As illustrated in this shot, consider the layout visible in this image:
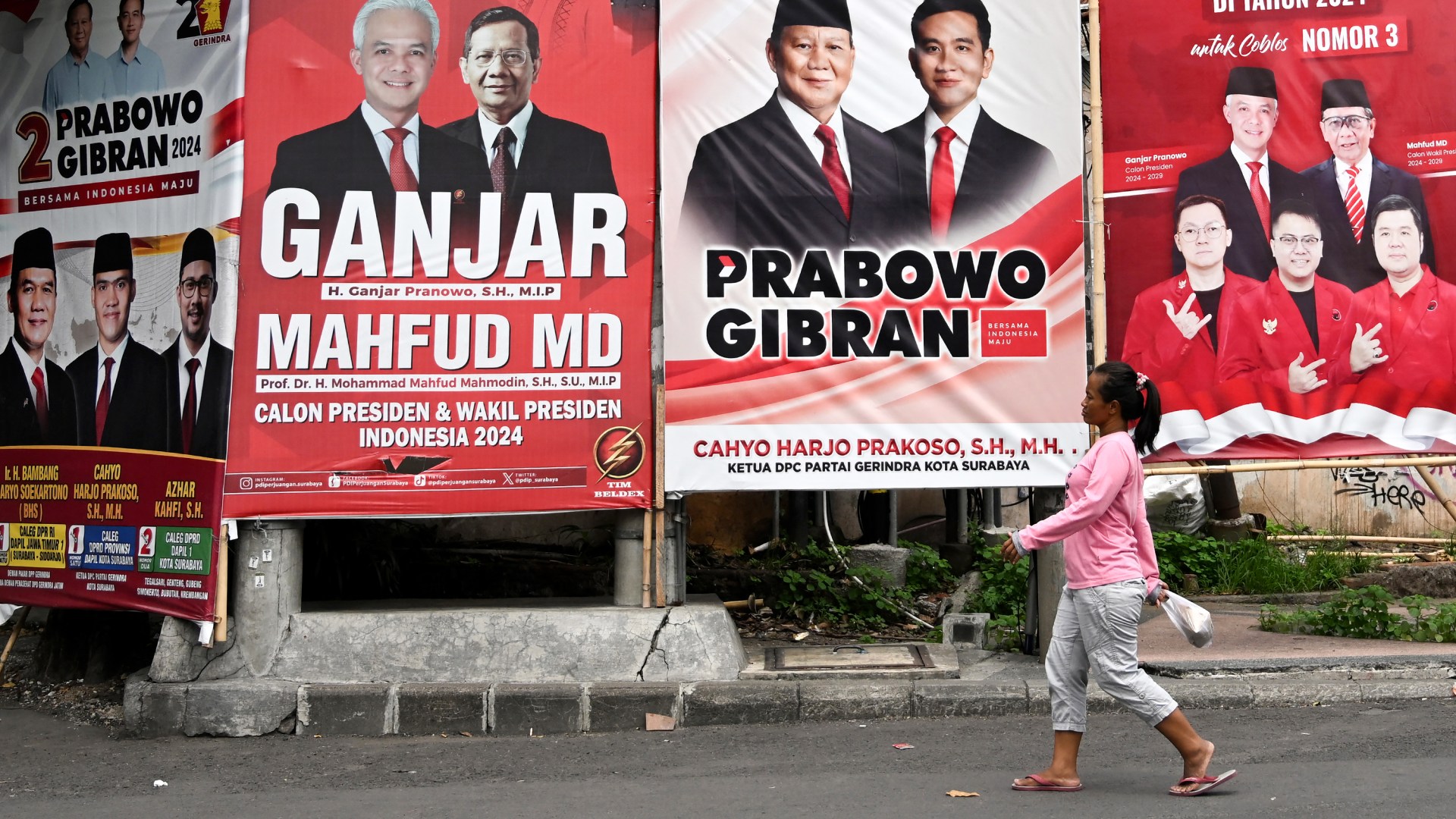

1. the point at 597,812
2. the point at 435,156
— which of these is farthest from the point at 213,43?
the point at 597,812

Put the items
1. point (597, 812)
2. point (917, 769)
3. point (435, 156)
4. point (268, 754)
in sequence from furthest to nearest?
point (435, 156), point (268, 754), point (917, 769), point (597, 812)

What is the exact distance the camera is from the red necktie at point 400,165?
674cm

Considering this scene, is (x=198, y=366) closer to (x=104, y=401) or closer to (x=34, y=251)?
(x=104, y=401)

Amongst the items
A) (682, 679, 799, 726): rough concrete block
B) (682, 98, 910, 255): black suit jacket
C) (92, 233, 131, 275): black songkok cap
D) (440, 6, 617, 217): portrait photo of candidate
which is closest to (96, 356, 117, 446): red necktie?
(92, 233, 131, 275): black songkok cap

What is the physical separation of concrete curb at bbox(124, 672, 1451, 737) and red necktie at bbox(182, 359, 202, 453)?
4.13ft

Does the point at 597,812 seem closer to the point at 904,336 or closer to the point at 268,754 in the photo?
the point at 268,754

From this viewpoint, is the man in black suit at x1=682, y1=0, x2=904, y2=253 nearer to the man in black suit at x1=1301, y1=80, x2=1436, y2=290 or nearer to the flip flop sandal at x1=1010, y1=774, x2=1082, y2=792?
the man in black suit at x1=1301, y1=80, x2=1436, y2=290

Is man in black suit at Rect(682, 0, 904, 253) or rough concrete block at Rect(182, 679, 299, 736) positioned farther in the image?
man in black suit at Rect(682, 0, 904, 253)

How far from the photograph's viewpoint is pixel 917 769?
17.7 ft

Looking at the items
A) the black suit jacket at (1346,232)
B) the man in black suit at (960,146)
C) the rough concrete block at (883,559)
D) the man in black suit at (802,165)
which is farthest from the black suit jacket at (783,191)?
the rough concrete block at (883,559)

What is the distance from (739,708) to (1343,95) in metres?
4.81

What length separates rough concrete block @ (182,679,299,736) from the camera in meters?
→ 6.35

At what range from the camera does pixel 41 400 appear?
7.07 meters

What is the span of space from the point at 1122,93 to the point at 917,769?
4033mm
